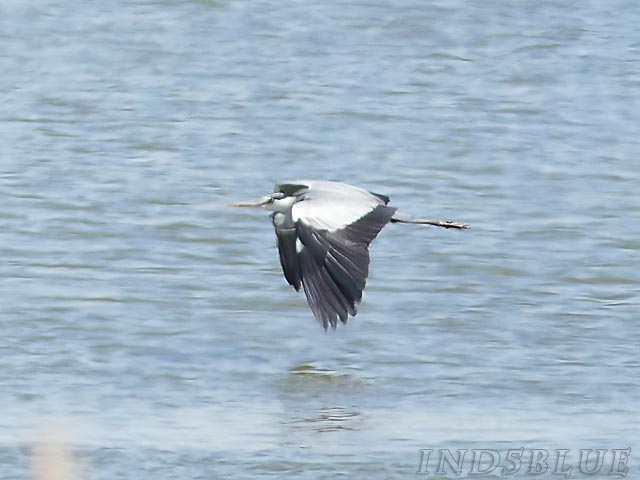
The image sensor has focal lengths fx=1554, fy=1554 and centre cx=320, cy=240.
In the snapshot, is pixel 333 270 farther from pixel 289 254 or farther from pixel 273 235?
pixel 273 235

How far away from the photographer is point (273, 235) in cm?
912

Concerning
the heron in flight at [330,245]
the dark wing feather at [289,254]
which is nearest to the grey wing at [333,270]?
the heron in flight at [330,245]

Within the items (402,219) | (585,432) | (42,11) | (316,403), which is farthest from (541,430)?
(42,11)

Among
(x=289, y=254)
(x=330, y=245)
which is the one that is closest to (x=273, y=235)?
(x=289, y=254)

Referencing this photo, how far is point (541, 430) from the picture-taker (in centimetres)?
562

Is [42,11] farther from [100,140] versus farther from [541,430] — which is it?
[541,430]

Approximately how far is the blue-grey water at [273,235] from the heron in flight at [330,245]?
35 centimetres

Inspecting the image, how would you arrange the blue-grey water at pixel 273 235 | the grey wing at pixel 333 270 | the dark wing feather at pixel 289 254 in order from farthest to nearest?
the dark wing feather at pixel 289 254
the grey wing at pixel 333 270
the blue-grey water at pixel 273 235

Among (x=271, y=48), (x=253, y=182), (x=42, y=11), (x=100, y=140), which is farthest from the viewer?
(x=42, y=11)

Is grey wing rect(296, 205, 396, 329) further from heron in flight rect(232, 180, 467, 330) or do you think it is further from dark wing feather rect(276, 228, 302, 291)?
dark wing feather rect(276, 228, 302, 291)

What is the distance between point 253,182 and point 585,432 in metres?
4.88

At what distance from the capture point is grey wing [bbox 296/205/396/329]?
6336mm

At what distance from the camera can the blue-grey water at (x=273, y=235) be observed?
5.70 meters

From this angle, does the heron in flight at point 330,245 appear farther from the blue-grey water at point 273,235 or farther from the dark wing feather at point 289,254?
the blue-grey water at point 273,235
